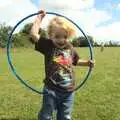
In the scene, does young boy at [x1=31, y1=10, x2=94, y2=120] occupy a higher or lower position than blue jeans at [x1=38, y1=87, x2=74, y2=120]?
higher

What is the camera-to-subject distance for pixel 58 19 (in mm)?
7910

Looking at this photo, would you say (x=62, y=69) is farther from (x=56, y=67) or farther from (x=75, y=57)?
(x=75, y=57)

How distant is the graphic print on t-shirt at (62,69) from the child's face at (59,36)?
12 centimetres

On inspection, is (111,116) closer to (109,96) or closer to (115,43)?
(109,96)

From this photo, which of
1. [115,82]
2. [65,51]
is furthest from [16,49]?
[65,51]

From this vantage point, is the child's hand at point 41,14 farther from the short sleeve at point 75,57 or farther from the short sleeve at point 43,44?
the short sleeve at point 75,57

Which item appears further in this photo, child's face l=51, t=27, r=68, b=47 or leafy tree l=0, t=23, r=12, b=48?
leafy tree l=0, t=23, r=12, b=48

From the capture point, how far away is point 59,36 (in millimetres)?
7945

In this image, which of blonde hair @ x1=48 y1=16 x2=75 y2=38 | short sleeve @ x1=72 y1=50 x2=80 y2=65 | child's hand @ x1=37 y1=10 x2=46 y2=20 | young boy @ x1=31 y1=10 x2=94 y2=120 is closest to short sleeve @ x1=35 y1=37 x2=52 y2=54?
young boy @ x1=31 y1=10 x2=94 y2=120

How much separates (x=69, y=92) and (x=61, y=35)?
0.85m

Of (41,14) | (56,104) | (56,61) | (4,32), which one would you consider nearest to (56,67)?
(56,61)

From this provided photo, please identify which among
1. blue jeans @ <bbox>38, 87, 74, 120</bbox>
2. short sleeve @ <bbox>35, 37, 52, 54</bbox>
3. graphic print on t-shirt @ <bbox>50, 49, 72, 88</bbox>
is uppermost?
short sleeve @ <bbox>35, 37, 52, 54</bbox>

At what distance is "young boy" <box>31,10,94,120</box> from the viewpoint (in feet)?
25.9

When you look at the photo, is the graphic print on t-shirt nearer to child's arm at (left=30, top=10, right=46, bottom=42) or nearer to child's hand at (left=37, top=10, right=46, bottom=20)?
child's arm at (left=30, top=10, right=46, bottom=42)
